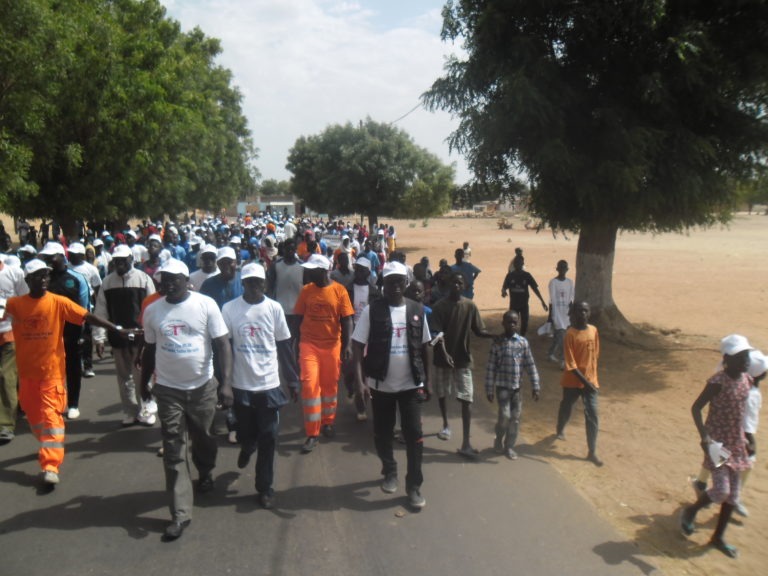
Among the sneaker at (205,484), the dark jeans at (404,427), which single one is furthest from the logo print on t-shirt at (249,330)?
the sneaker at (205,484)

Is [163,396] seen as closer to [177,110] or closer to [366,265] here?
[366,265]

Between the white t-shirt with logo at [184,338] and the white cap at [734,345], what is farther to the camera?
the white t-shirt with logo at [184,338]

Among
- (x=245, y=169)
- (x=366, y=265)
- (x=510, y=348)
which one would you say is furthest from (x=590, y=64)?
(x=245, y=169)

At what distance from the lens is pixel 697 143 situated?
8.73 m

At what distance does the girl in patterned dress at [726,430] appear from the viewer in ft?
13.7

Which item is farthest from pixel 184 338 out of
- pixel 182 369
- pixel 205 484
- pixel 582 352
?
pixel 582 352

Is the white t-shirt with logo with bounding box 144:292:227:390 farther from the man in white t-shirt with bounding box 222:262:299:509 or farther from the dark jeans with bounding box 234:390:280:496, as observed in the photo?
the dark jeans with bounding box 234:390:280:496

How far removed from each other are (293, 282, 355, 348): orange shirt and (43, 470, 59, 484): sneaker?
7.75 feet

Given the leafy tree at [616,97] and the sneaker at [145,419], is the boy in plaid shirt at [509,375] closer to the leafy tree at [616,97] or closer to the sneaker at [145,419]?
the sneaker at [145,419]

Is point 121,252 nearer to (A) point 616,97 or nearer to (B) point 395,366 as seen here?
(B) point 395,366

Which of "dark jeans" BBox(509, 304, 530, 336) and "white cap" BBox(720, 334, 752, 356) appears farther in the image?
"dark jeans" BBox(509, 304, 530, 336)

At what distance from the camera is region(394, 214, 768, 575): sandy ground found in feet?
14.6

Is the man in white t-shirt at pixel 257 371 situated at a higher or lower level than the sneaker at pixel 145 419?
higher

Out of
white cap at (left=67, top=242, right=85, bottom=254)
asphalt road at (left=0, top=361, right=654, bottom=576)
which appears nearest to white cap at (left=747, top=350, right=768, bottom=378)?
asphalt road at (left=0, top=361, right=654, bottom=576)
